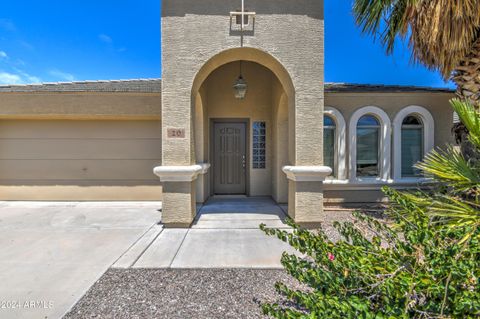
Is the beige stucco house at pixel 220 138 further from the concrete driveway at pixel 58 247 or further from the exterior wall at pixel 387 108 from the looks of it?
the concrete driveway at pixel 58 247

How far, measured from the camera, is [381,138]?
25.7ft

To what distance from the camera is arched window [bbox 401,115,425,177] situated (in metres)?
7.97

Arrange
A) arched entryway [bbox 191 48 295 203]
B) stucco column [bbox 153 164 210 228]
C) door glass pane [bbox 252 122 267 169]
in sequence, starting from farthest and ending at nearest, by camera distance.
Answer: door glass pane [bbox 252 122 267 169], arched entryway [bbox 191 48 295 203], stucco column [bbox 153 164 210 228]

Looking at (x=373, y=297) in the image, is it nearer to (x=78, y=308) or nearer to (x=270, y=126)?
(x=78, y=308)

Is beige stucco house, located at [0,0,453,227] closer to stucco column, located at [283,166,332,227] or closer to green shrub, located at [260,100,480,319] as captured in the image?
stucco column, located at [283,166,332,227]

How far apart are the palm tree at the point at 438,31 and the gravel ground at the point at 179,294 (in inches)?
227

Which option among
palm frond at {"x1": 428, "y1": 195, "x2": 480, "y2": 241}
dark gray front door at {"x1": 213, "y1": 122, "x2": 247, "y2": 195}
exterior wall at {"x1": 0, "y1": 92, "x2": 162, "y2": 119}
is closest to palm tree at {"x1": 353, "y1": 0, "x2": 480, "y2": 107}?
palm frond at {"x1": 428, "y1": 195, "x2": 480, "y2": 241}

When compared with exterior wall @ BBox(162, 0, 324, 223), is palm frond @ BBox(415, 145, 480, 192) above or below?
below

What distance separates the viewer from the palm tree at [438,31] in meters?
5.04

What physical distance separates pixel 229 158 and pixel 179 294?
6228 millimetres

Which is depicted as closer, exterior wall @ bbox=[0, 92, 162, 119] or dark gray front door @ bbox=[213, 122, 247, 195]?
exterior wall @ bbox=[0, 92, 162, 119]

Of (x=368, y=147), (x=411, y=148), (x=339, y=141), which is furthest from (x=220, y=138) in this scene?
(x=411, y=148)

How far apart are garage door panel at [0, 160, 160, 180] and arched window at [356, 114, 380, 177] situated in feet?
22.0

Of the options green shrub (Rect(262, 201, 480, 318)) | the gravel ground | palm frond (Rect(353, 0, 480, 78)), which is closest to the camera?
green shrub (Rect(262, 201, 480, 318))
